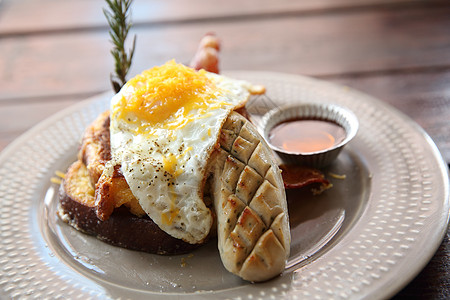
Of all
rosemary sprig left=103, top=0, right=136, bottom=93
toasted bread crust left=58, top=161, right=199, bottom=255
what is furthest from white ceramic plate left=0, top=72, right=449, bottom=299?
rosemary sprig left=103, top=0, right=136, bottom=93

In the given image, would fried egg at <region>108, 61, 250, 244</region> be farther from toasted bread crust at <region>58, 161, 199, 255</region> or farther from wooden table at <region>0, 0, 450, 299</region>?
wooden table at <region>0, 0, 450, 299</region>

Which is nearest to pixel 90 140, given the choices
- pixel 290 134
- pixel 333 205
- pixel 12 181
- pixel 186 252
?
pixel 12 181

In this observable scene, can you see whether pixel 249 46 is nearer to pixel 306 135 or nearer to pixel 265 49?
pixel 265 49

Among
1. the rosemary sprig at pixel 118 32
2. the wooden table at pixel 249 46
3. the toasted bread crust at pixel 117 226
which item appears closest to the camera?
the toasted bread crust at pixel 117 226

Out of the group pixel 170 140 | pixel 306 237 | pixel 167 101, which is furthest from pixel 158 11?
pixel 306 237

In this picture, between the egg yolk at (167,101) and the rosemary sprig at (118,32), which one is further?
the rosemary sprig at (118,32)

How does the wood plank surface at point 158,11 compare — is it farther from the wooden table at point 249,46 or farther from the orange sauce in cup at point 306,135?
the orange sauce in cup at point 306,135

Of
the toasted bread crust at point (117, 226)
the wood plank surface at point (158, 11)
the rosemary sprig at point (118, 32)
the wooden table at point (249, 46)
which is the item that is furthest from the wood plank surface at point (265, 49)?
the toasted bread crust at point (117, 226)
